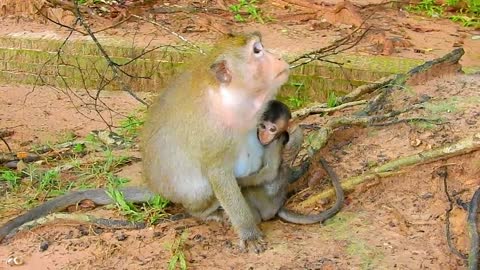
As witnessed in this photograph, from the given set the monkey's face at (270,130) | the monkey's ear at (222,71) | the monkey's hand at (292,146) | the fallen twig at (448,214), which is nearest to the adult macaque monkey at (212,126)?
the monkey's ear at (222,71)

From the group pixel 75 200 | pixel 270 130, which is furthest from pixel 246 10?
pixel 270 130

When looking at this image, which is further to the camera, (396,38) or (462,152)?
(396,38)

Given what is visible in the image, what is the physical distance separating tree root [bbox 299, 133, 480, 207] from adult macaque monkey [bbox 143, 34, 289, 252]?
0.52 meters

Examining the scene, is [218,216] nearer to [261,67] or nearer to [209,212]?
[209,212]

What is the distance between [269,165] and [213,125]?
440mm

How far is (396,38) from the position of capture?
812 cm

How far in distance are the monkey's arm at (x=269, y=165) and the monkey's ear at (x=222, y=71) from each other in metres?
0.52

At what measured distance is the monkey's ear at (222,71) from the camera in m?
4.20

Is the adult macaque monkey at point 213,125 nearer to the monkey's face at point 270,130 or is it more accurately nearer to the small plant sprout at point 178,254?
the monkey's face at point 270,130

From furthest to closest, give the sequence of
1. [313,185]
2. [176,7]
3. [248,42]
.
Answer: [176,7] < [313,185] < [248,42]

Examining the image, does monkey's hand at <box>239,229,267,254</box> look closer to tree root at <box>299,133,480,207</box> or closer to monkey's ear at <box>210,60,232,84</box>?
tree root at <box>299,133,480,207</box>

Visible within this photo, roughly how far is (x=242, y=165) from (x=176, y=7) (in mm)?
4980

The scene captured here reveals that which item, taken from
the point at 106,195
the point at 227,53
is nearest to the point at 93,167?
the point at 106,195

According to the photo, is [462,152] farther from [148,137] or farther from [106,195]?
[106,195]
